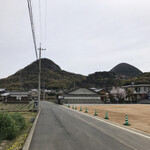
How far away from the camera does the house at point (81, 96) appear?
59.9m

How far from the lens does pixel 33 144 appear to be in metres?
7.16

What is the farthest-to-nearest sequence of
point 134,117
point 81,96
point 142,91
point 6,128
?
point 142,91, point 81,96, point 134,117, point 6,128

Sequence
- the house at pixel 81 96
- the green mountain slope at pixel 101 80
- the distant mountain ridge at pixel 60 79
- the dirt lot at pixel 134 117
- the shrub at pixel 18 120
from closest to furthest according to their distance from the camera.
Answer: the shrub at pixel 18 120, the dirt lot at pixel 134 117, the house at pixel 81 96, the green mountain slope at pixel 101 80, the distant mountain ridge at pixel 60 79

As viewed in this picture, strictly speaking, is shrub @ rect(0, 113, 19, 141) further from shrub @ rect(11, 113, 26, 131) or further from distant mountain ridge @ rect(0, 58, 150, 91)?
distant mountain ridge @ rect(0, 58, 150, 91)

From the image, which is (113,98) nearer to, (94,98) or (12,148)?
(94,98)

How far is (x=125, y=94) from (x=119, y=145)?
195 ft

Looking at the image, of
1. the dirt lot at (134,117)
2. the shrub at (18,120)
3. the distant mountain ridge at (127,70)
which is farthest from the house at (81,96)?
the distant mountain ridge at (127,70)

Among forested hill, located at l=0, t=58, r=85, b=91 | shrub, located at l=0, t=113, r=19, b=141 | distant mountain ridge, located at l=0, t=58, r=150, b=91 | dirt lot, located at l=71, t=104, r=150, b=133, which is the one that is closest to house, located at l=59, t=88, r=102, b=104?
dirt lot, located at l=71, t=104, r=150, b=133

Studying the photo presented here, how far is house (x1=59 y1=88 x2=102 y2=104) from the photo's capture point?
197 ft

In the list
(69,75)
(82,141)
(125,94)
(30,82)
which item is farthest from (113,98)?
(69,75)

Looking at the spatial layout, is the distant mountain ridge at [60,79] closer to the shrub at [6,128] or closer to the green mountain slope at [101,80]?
the green mountain slope at [101,80]

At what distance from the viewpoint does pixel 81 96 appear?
201 ft

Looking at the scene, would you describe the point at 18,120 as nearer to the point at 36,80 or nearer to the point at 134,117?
the point at 134,117

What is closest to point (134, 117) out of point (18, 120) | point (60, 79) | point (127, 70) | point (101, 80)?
point (18, 120)
